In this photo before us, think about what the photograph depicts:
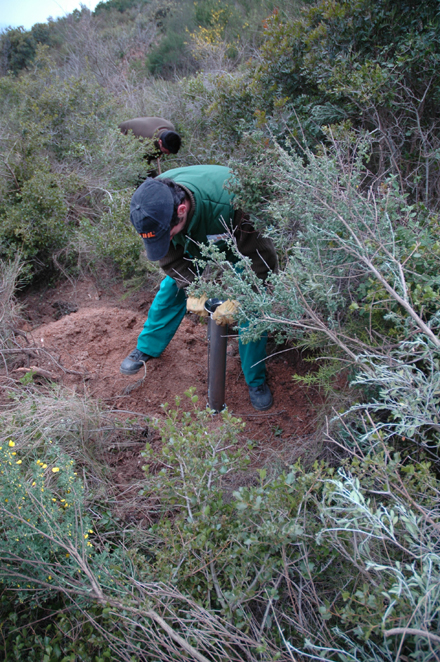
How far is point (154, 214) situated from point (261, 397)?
1.57 metres

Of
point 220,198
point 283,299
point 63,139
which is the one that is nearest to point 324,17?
point 220,198

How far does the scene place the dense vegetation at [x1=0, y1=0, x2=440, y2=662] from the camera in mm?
1382

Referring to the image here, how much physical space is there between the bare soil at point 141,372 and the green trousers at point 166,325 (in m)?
0.17

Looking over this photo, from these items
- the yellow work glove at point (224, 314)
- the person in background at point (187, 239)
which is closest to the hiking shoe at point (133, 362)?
the person in background at point (187, 239)

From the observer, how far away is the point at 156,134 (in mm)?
5688

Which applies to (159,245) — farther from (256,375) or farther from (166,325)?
(256,375)

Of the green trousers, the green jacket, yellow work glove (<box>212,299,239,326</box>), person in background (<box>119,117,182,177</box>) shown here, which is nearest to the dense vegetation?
yellow work glove (<box>212,299,239,326</box>)

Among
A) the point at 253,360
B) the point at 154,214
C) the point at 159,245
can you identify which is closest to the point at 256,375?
the point at 253,360

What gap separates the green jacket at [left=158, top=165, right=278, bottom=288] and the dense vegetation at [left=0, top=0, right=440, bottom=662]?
0.22 m

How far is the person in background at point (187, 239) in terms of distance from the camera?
248 centimetres

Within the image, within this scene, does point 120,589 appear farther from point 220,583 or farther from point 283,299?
point 283,299

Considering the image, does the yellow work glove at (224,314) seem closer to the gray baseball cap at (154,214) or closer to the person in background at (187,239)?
the person in background at (187,239)

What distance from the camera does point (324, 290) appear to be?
76.7 inches

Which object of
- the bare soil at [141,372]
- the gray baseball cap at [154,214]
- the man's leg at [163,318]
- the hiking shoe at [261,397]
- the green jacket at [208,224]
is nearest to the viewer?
the gray baseball cap at [154,214]
